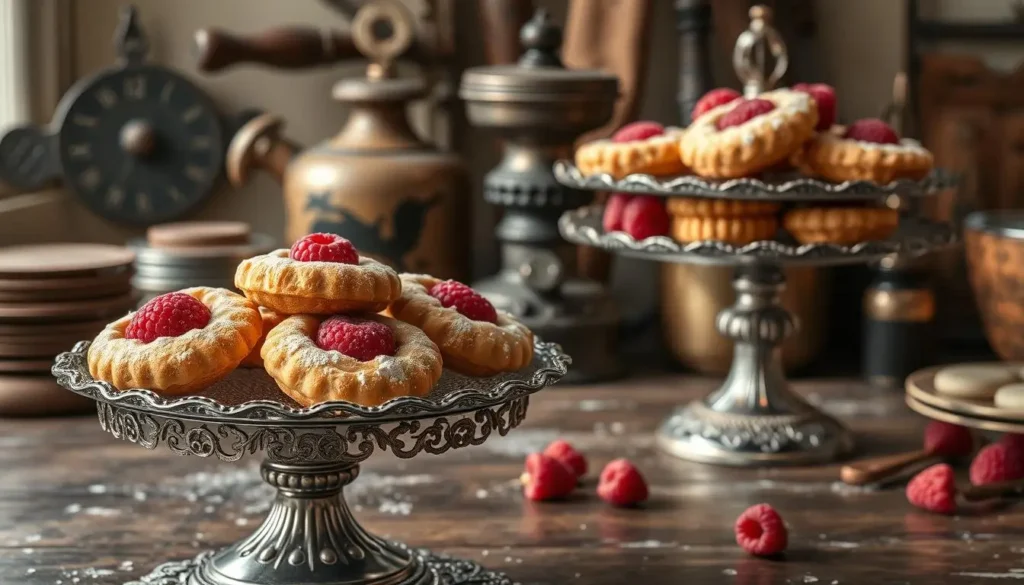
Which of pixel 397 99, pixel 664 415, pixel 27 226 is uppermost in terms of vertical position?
pixel 397 99

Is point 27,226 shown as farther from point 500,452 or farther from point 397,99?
point 500,452

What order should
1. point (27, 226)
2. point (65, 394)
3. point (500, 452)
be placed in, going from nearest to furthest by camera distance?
point (500, 452) < point (65, 394) < point (27, 226)

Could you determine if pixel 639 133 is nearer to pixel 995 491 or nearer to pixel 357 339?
pixel 995 491

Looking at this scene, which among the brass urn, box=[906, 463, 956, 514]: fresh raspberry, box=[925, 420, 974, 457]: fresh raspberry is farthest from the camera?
the brass urn

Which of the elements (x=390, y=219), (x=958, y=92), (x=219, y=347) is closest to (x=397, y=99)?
(x=390, y=219)

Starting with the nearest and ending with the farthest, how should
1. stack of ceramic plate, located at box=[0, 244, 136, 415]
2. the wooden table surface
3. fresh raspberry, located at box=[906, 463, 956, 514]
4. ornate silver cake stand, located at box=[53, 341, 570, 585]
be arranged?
ornate silver cake stand, located at box=[53, 341, 570, 585], the wooden table surface, fresh raspberry, located at box=[906, 463, 956, 514], stack of ceramic plate, located at box=[0, 244, 136, 415]

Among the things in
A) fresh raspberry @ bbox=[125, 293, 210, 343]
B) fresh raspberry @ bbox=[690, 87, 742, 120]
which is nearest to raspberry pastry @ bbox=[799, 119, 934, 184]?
fresh raspberry @ bbox=[690, 87, 742, 120]

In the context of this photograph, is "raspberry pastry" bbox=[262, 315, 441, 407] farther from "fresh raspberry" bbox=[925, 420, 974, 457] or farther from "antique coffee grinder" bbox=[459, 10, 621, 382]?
"antique coffee grinder" bbox=[459, 10, 621, 382]
